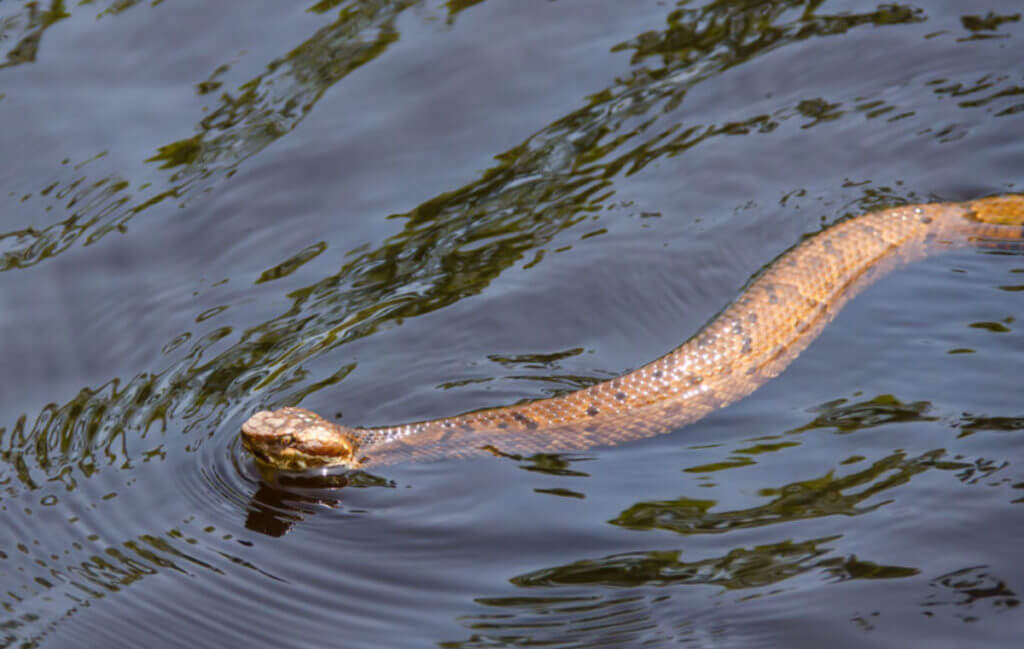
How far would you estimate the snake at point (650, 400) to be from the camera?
21.2ft

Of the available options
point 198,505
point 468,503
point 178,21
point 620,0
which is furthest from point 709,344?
point 178,21

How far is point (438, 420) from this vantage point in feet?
22.0

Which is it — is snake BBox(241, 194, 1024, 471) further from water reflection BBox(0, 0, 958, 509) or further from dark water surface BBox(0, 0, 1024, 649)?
water reflection BBox(0, 0, 958, 509)

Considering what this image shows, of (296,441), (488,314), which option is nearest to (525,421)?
(488,314)

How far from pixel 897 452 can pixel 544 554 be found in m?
1.94

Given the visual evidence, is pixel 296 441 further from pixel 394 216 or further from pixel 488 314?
pixel 394 216

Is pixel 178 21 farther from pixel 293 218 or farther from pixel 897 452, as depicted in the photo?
pixel 897 452

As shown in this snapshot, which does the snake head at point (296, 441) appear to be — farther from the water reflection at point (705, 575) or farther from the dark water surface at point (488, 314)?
the water reflection at point (705, 575)

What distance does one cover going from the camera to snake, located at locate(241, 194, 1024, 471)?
21.2 feet

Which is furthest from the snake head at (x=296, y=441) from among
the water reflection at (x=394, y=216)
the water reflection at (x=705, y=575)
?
the water reflection at (x=705, y=575)

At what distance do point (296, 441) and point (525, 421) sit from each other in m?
1.26

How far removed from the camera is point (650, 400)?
662cm

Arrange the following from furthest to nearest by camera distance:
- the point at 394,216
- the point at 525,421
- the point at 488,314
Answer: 1. the point at 394,216
2. the point at 488,314
3. the point at 525,421

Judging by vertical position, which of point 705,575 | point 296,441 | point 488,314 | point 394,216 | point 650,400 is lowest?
point 705,575
